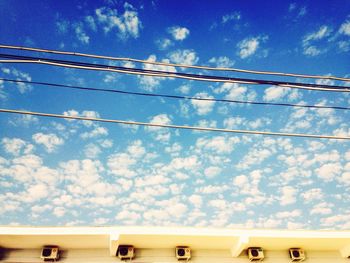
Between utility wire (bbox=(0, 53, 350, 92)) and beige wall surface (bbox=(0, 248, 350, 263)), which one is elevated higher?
utility wire (bbox=(0, 53, 350, 92))

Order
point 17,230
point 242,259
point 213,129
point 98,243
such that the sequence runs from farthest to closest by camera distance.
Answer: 1. point 242,259
2. point 98,243
3. point 17,230
4. point 213,129

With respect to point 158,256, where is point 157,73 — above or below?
above

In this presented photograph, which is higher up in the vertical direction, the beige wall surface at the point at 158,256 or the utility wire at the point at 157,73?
the utility wire at the point at 157,73

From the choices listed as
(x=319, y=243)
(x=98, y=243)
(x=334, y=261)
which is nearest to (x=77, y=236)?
(x=98, y=243)

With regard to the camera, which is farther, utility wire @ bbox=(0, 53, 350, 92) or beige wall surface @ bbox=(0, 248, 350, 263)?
beige wall surface @ bbox=(0, 248, 350, 263)

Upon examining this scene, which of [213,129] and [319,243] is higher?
[213,129]

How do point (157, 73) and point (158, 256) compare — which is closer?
point (157, 73)

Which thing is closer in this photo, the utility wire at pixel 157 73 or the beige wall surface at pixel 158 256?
the utility wire at pixel 157 73

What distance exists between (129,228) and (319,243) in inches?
176

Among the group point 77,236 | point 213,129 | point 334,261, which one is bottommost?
point 334,261

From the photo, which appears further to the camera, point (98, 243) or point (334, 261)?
point (334, 261)

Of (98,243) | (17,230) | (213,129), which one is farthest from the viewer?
(98,243)

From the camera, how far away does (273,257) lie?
7.20 meters

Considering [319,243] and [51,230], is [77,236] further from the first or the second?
[319,243]
